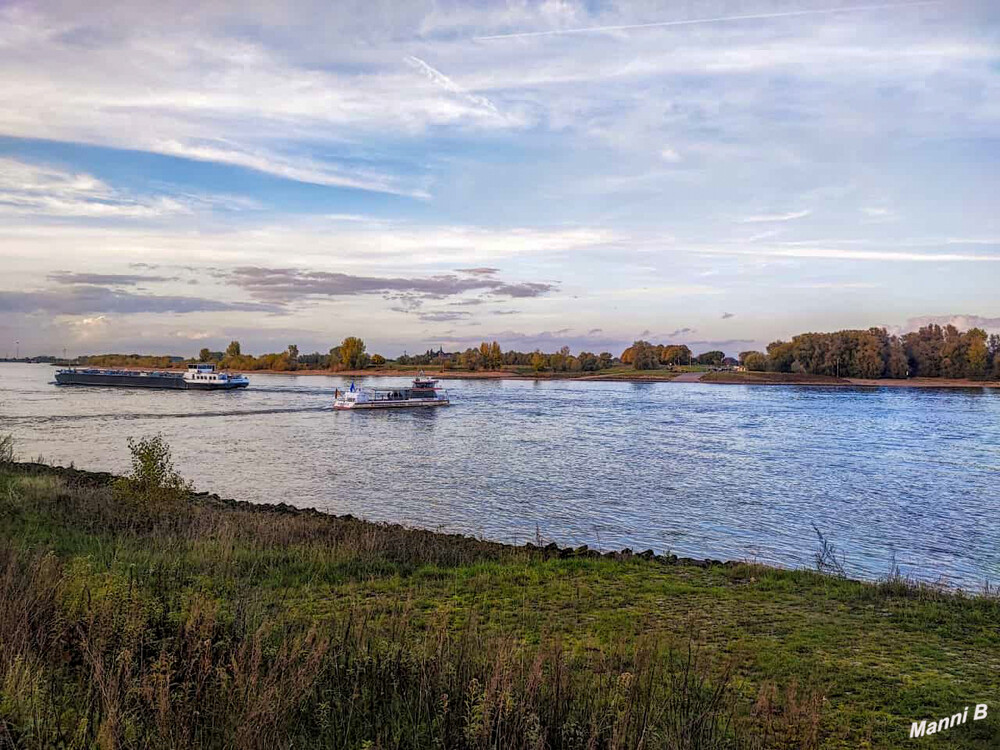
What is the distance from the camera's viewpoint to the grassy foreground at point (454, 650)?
468cm

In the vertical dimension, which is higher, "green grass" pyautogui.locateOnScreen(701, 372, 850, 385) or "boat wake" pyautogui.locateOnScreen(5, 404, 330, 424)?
"green grass" pyautogui.locateOnScreen(701, 372, 850, 385)

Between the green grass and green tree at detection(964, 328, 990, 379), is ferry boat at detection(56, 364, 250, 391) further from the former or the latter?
green tree at detection(964, 328, 990, 379)

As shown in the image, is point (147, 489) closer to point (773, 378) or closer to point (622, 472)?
point (622, 472)

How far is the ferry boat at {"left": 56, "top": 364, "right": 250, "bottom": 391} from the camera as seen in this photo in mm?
105125

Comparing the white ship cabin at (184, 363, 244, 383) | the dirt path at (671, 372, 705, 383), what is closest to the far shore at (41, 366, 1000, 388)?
Answer: the dirt path at (671, 372, 705, 383)

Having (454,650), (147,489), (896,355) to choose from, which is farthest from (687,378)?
(454,650)

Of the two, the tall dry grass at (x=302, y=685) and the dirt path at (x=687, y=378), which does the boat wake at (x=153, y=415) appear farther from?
the dirt path at (x=687, y=378)

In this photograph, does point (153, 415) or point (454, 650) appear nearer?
point (454, 650)

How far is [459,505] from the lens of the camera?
914 inches

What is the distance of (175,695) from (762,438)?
155 ft

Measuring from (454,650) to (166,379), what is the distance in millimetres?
116023

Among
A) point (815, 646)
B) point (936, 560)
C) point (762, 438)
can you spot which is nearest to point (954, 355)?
point (762, 438)

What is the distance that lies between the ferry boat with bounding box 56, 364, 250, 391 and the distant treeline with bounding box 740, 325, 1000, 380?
12367cm

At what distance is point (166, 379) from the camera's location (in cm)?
10912
